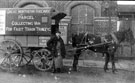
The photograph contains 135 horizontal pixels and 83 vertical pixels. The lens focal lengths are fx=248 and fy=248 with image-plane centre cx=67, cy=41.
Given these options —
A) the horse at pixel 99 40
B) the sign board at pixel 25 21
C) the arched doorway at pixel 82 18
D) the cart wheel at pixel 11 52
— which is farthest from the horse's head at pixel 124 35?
the arched doorway at pixel 82 18

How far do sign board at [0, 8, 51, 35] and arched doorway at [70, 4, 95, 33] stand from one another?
5.84m

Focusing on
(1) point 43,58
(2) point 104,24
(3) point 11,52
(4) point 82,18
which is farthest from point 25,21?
(2) point 104,24

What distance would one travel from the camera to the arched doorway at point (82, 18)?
603 inches

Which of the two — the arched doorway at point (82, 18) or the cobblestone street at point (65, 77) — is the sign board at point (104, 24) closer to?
the arched doorway at point (82, 18)

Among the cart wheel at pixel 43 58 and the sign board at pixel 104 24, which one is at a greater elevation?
the sign board at pixel 104 24

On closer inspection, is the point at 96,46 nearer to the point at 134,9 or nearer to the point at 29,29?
the point at 29,29

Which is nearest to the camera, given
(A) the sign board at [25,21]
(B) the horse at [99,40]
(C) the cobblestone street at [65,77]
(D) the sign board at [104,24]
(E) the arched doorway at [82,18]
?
(C) the cobblestone street at [65,77]

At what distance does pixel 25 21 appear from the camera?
9719 millimetres

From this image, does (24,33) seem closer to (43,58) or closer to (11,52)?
(11,52)

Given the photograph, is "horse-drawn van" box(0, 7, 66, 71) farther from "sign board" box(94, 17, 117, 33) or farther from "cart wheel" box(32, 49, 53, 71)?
"sign board" box(94, 17, 117, 33)

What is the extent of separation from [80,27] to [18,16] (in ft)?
20.4

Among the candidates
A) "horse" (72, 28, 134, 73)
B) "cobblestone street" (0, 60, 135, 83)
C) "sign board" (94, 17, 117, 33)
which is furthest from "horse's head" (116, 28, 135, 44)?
"sign board" (94, 17, 117, 33)

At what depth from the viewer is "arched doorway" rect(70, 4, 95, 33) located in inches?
603

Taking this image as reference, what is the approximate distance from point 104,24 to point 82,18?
1456 millimetres
